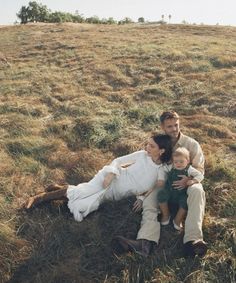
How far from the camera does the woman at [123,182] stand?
505 centimetres

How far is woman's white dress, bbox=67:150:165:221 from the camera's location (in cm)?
507

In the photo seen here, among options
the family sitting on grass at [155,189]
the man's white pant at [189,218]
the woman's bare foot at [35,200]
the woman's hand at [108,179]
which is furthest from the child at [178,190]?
the woman's bare foot at [35,200]

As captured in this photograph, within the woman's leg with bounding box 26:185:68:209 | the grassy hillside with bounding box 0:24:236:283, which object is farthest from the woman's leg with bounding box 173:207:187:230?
the woman's leg with bounding box 26:185:68:209

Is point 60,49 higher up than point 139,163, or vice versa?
point 139,163

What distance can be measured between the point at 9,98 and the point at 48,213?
5423mm

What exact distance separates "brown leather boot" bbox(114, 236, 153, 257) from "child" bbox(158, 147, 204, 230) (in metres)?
0.47

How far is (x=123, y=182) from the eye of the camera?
17.3 ft

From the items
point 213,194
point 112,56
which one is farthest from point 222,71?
point 213,194

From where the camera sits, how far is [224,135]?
7.57 meters

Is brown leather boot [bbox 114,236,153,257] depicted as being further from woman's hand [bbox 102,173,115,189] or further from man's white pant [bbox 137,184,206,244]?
woman's hand [bbox 102,173,115,189]

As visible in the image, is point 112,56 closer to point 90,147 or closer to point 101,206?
point 90,147

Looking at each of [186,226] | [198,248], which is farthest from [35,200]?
[198,248]

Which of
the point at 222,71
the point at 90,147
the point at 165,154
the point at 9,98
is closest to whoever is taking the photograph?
the point at 165,154

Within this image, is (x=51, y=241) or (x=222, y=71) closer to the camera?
(x=51, y=241)
